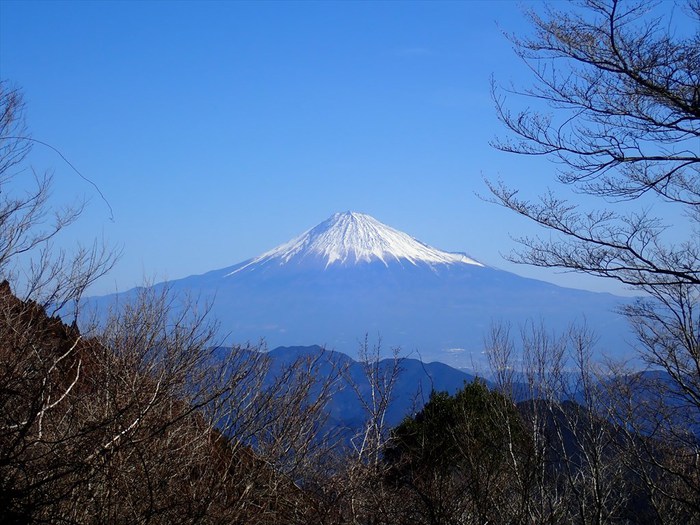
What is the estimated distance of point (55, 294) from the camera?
34.6 ft

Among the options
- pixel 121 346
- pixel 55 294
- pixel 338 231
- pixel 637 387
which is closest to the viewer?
pixel 121 346

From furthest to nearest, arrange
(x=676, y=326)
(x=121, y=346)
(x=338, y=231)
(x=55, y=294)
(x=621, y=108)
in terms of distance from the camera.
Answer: (x=338, y=231) < (x=55, y=294) < (x=121, y=346) < (x=676, y=326) < (x=621, y=108)

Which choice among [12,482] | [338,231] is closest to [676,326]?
[12,482]

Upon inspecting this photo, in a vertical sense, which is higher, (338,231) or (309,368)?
(338,231)

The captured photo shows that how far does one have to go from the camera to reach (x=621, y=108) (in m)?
6.30

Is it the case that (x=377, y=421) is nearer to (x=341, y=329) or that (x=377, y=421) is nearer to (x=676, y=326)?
(x=676, y=326)

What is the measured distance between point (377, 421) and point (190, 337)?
2668mm

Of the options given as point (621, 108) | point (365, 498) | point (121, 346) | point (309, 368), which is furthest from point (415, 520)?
point (621, 108)

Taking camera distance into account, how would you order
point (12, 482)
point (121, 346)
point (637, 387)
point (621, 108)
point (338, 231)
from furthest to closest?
point (338, 231) → point (637, 387) → point (121, 346) → point (621, 108) → point (12, 482)

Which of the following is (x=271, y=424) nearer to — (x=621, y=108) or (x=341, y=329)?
(x=621, y=108)

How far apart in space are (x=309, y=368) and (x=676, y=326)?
4451 millimetres

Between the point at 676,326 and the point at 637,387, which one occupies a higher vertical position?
the point at 676,326

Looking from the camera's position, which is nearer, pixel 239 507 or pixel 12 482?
pixel 12 482

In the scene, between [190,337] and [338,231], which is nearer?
[190,337]
